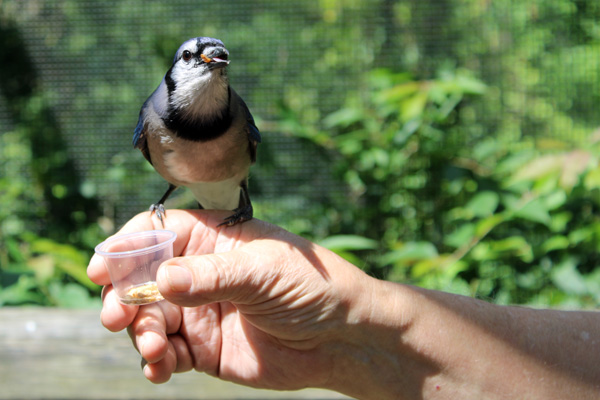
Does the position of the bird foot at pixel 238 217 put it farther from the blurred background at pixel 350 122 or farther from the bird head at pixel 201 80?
the blurred background at pixel 350 122

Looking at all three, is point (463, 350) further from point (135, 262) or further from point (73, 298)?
point (73, 298)

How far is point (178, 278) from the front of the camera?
119 cm

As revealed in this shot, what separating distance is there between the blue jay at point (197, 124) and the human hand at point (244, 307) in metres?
0.12

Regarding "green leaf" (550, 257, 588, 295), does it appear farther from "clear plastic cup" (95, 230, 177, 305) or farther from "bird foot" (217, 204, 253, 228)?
"clear plastic cup" (95, 230, 177, 305)

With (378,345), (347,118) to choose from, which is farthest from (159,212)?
(347,118)

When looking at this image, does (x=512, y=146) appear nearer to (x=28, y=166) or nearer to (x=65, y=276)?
(x=65, y=276)

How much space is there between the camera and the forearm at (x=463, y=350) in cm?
142

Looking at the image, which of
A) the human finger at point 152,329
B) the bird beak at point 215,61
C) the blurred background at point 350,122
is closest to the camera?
the human finger at point 152,329

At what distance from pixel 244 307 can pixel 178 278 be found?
265 millimetres

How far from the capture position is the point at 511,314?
151cm

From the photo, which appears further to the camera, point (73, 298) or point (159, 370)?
point (73, 298)

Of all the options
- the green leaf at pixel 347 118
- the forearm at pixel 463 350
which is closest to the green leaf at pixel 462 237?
Answer: the green leaf at pixel 347 118

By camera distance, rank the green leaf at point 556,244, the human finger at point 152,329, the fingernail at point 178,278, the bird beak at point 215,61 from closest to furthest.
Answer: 1. the fingernail at point 178,278
2. the human finger at point 152,329
3. the bird beak at point 215,61
4. the green leaf at point 556,244

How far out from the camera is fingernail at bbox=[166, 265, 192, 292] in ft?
3.91
